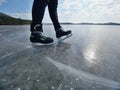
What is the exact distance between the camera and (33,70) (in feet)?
4.84

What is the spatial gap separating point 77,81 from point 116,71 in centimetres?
47

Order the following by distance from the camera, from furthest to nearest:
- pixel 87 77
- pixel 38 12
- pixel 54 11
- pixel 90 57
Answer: pixel 54 11, pixel 38 12, pixel 90 57, pixel 87 77

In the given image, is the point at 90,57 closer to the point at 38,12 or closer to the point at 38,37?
the point at 38,37

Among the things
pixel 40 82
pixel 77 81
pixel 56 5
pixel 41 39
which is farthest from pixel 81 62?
pixel 56 5

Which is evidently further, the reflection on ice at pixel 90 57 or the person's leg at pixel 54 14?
the person's leg at pixel 54 14

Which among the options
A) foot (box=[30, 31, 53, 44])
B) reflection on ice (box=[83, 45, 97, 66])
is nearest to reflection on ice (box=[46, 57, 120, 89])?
reflection on ice (box=[83, 45, 97, 66])

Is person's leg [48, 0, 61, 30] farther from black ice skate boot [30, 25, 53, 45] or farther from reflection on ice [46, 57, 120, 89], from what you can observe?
reflection on ice [46, 57, 120, 89]

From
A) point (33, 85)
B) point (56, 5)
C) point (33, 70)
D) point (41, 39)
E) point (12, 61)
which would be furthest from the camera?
point (56, 5)

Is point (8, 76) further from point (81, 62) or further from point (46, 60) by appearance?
point (81, 62)

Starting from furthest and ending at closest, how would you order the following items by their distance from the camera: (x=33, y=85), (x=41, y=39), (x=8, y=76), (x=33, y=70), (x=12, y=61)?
(x=41, y=39) < (x=12, y=61) < (x=33, y=70) < (x=8, y=76) < (x=33, y=85)

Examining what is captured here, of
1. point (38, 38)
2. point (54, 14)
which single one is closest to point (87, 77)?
point (38, 38)

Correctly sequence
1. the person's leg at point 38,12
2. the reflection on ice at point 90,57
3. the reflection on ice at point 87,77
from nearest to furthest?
1. the reflection on ice at point 87,77
2. the reflection on ice at point 90,57
3. the person's leg at point 38,12

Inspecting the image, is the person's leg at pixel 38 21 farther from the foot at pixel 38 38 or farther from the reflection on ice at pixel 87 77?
the reflection on ice at pixel 87 77

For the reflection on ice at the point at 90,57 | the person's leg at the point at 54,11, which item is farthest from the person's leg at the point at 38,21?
the reflection on ice at the point at 90,57
